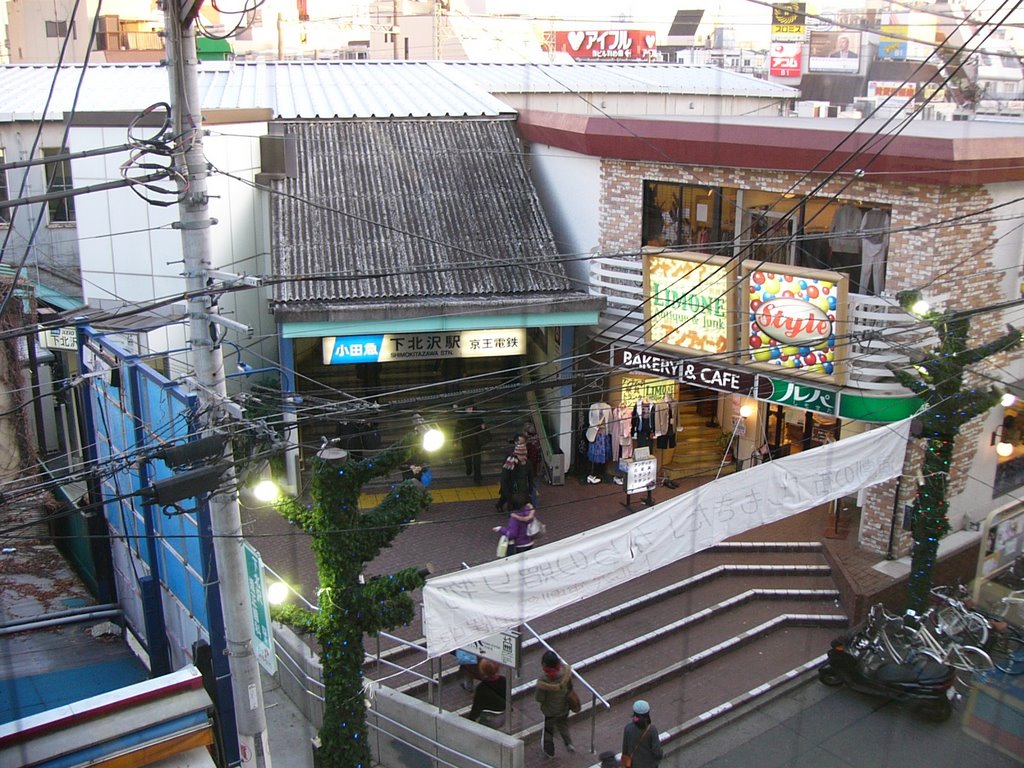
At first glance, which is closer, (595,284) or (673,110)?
(595,284)

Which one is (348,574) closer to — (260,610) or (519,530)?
(260,610)

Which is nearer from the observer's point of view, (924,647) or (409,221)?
(924,647)

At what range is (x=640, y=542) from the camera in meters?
10.6

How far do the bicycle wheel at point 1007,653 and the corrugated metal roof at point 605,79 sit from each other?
15.4 metres

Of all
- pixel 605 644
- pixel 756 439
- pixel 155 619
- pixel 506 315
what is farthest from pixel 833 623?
pixel 155 619

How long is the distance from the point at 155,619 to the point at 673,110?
1852 cm

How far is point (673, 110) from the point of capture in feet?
83.6

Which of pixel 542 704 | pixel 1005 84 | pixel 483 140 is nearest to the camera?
pixel 542 704

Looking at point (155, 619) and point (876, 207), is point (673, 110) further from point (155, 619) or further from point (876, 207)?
point (155, 619)

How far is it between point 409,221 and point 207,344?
32.7 ft

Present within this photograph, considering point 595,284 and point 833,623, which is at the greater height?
point 595,284

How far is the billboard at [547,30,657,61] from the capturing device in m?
73.1

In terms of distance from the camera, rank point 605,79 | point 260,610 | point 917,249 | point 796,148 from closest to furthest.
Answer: point 260,610 < point 917,249 < point 796,148 < point 605,79

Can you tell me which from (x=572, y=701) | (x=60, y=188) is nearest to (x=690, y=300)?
(x=572, y=701)
